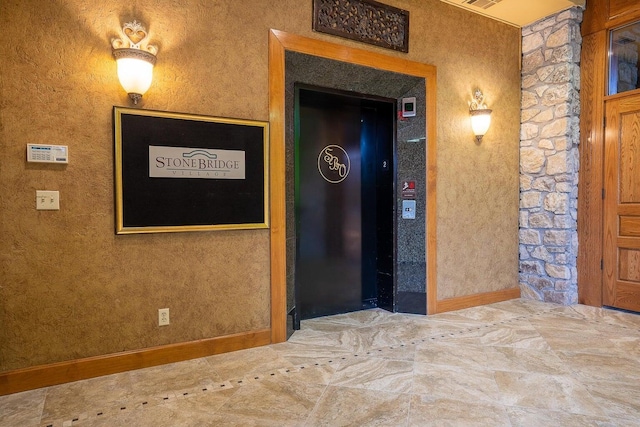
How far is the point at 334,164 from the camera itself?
150 inches

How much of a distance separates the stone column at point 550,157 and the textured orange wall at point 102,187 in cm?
246

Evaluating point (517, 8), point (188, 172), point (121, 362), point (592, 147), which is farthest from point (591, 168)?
point (121, 362)

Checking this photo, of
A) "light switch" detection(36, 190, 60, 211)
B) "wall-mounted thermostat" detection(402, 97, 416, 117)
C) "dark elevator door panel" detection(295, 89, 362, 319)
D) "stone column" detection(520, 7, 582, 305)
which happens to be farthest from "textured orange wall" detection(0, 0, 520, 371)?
"stone column" detection(520, 7, 582, 305)

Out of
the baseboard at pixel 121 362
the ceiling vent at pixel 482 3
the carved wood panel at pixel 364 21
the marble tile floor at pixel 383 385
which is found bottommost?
the marble tile floor at pixel 383 385

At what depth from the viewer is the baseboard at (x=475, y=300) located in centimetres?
387

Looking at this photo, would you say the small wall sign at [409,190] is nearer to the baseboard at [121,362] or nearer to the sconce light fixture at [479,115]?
the sconce light fixture at [479,115]

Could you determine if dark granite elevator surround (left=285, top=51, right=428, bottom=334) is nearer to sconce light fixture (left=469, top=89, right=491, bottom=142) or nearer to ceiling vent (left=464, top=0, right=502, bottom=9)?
sconce light fixture (left=469, top=89, right=491, bottom=142)

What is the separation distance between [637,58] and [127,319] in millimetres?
4907

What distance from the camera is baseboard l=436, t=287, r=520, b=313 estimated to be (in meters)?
3.87

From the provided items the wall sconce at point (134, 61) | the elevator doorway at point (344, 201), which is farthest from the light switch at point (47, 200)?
the elevator doorway at point (344, 201)

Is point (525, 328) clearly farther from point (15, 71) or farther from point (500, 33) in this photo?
point (15, 71)

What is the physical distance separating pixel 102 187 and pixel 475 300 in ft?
11.6

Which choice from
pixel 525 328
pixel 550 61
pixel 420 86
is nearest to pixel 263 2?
pixel 420 86

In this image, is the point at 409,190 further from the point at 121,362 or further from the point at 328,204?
the point at 121,362
